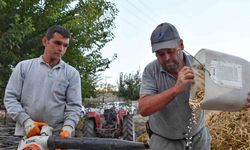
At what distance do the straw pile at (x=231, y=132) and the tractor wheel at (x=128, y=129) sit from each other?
12.1 ft

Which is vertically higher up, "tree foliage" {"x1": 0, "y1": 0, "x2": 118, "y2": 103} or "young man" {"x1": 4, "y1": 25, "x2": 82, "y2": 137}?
"tree foliage" {"x1": 0, "y1": 0, "x2": 118, "y2": 103}

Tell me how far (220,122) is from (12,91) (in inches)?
180

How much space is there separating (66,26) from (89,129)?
2619mm

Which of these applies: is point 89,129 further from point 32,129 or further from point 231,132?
point 32,129

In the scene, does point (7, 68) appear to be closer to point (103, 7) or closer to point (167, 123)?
point (103, 7)

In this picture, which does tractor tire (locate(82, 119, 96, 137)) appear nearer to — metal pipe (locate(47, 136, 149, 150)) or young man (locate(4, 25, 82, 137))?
young man (locate(4, 25, 82, 137))

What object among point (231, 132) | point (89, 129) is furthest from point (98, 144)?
point (89, 129)

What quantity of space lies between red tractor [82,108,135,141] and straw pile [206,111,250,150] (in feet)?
12.9

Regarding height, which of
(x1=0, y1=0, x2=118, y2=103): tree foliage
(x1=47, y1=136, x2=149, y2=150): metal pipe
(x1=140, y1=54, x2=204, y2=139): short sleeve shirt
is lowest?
(x1=47, y1=136, x2=149, y2=150): metal pipe

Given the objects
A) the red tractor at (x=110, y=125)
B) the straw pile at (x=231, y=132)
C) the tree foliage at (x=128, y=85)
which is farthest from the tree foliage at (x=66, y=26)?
the tree foliage at (x=128, y=85)

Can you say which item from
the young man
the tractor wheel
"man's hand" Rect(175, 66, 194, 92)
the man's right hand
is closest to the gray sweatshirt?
the young man

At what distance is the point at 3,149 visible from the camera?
8.61 m

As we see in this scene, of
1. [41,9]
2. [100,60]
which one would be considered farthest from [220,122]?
[100,60]

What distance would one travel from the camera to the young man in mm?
3518
